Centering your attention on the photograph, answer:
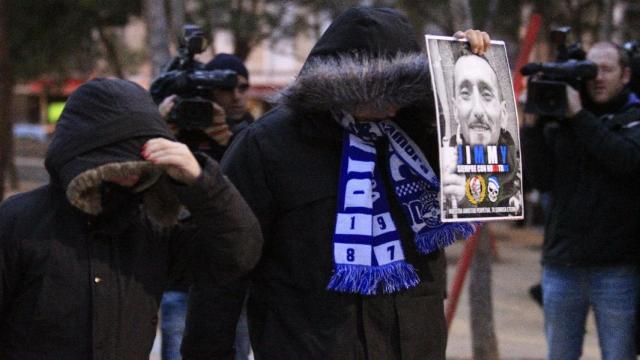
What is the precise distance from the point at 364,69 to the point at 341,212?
39cm

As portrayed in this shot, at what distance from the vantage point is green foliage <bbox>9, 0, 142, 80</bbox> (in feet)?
45.4

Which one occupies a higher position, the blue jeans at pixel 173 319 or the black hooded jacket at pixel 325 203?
the black hooded jacket at pixel 325 203

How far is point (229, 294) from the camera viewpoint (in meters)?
2.96

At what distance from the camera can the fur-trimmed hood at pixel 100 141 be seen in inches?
103

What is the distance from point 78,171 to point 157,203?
0.27m

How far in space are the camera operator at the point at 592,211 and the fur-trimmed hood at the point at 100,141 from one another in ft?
7.84

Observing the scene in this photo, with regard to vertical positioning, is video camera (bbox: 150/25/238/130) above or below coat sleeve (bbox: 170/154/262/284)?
above

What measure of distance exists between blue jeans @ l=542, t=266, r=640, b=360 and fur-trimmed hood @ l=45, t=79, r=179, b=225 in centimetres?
258

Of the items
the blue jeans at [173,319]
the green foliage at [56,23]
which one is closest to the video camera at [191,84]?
the blue jeans at [173,319]

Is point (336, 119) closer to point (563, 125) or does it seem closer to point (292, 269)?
point (292, 269)

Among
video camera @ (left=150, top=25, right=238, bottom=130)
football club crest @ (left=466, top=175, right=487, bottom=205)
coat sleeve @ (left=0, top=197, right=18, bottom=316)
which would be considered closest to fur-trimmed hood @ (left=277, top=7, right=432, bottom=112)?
football club crest @ (left=466, top=175, right=487, bottom=205)

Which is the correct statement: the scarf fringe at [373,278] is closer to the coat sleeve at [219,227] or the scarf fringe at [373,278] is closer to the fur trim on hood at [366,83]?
the coat sleeve at [219,227]

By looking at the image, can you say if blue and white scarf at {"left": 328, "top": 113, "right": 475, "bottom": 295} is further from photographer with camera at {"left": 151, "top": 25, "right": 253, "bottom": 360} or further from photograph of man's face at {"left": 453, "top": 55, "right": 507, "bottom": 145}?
photographer with camera at {"left": 151, "top": 25, "right": 253, "bottom": 360}

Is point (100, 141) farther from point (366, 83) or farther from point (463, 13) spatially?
point (463, 13)
